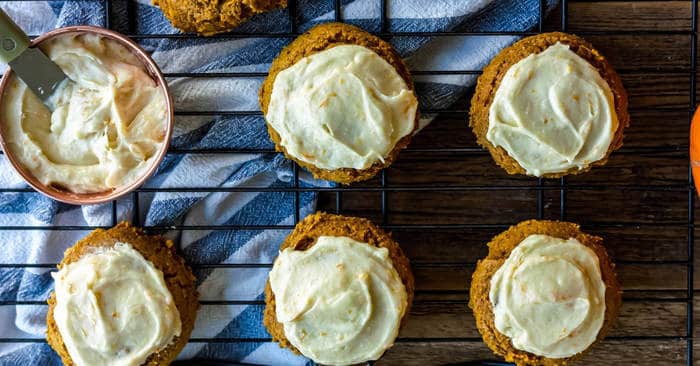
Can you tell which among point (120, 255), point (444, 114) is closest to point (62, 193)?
point (120, 255)

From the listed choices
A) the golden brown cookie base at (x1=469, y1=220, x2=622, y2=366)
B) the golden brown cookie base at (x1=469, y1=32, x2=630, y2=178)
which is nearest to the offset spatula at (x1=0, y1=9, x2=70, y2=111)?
the golden brown cookie base at (x1=469, y1=32, x2=630, y2=178)

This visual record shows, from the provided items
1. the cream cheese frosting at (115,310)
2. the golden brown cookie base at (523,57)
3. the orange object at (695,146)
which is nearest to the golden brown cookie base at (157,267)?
the cream cheese frosting at (115,310)

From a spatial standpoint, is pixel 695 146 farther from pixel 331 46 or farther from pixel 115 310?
pixel 115 310

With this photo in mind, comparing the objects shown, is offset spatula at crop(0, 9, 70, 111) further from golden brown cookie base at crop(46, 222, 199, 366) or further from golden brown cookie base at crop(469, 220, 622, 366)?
golden brown cookie base at crop(469, 220, 622, 366)

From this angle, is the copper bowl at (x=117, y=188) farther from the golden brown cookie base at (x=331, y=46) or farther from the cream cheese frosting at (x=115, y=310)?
the golden brown cookie base at (x=331, y=46)

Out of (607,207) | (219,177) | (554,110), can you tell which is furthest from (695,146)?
(219,177)

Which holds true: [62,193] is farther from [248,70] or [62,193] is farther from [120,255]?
[248,70]
